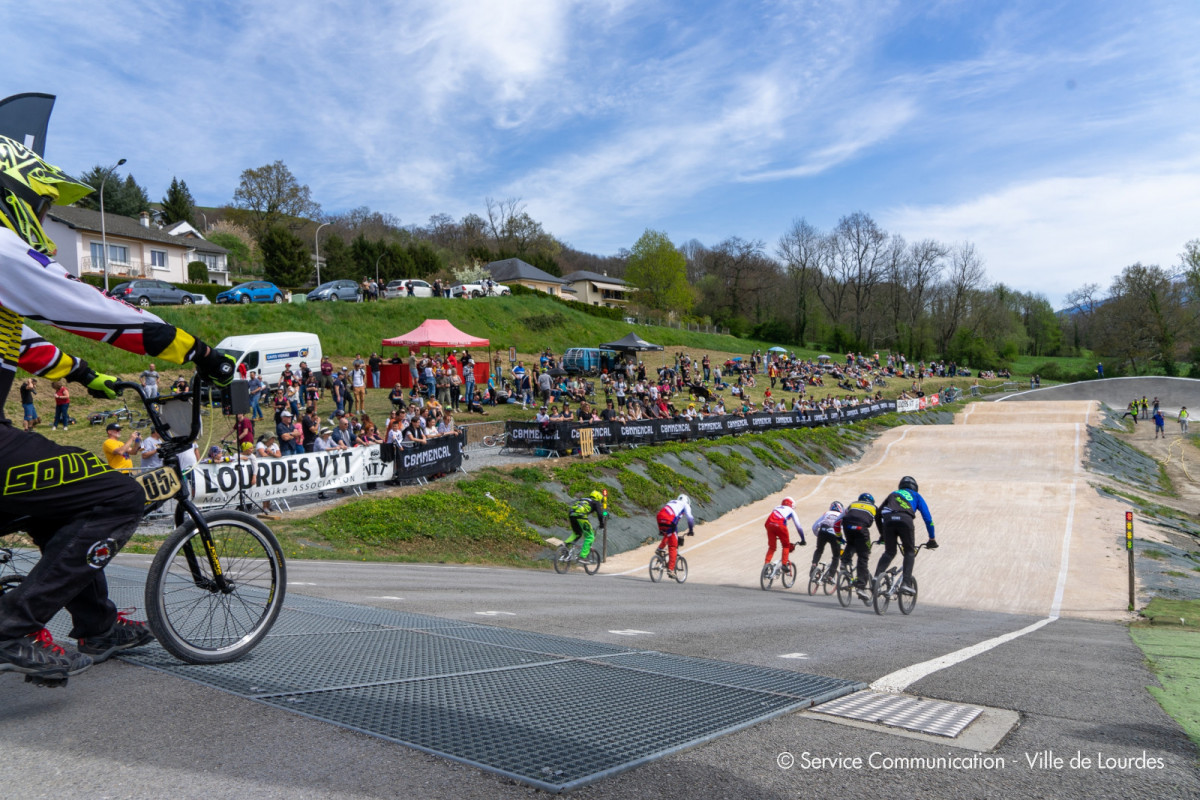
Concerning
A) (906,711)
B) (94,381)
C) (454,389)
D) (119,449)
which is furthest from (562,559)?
(454,389)

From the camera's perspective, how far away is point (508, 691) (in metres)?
3.87

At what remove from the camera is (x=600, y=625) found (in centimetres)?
761

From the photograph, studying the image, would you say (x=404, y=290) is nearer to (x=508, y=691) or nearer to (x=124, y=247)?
(x=124, y=247)

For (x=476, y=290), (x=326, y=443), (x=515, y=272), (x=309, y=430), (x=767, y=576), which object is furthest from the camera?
(x=515, y=272)

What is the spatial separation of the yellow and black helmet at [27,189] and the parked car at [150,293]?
4176cm

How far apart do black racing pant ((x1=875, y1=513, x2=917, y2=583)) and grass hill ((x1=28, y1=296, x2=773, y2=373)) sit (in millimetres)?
Result: 29236

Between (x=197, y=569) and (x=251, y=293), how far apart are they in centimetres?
5092

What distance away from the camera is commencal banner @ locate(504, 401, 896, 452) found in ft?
86.9

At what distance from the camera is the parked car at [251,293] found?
4916cm

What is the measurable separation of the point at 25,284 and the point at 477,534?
671 inches

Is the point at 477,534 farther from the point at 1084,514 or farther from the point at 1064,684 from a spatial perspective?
the point at 1084,514

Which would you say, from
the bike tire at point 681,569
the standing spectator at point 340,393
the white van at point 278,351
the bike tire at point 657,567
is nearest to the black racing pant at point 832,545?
the bike tire at point 681,569

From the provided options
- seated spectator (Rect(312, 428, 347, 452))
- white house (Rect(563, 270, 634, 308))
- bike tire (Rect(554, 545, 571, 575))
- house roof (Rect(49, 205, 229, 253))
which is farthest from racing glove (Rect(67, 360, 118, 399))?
white house (Rect(563, 270, 634, 308))

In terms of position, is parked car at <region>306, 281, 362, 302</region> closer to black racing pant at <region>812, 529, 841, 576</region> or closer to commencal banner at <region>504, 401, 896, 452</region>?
commencal banner at <region>504, 401, 896, 452</region>
